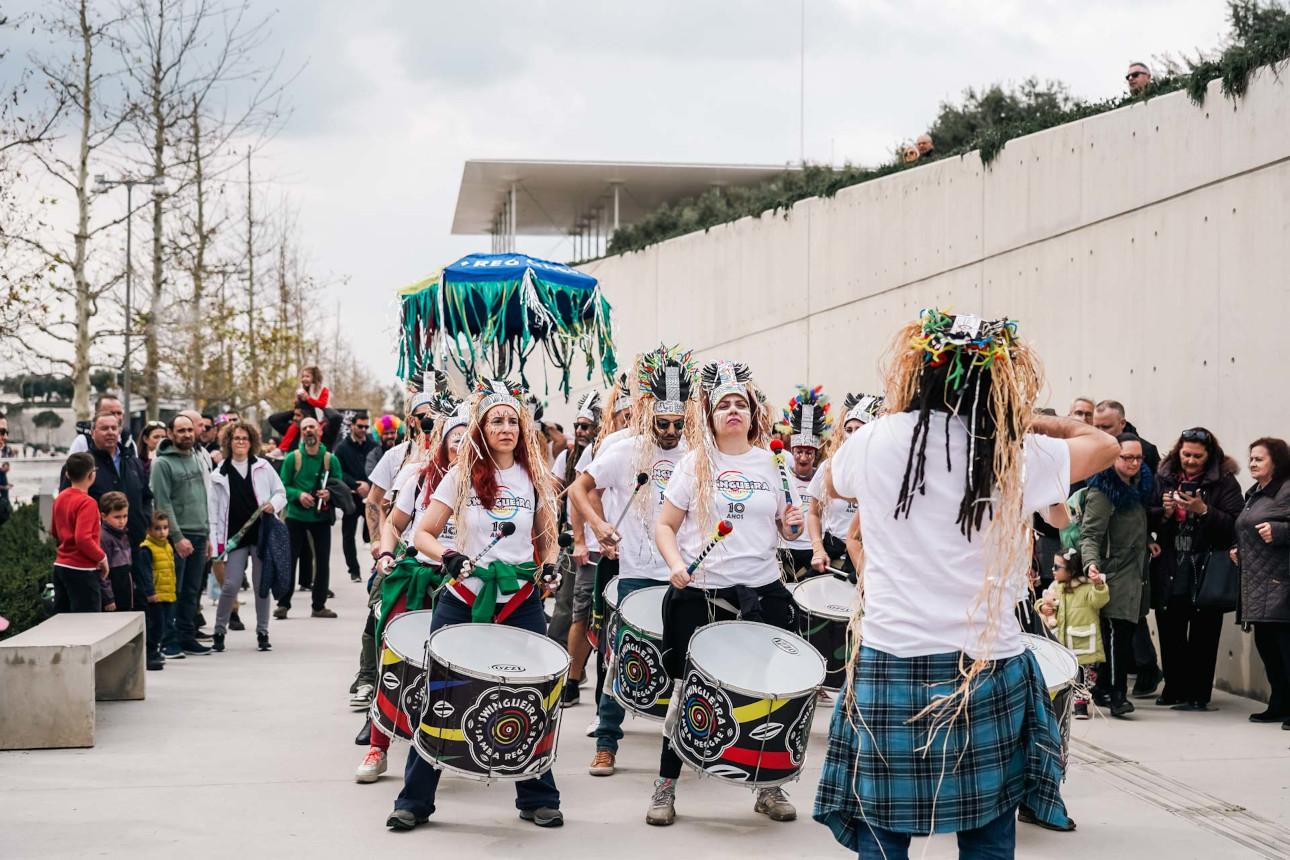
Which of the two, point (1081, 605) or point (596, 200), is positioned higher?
point (596, 200)

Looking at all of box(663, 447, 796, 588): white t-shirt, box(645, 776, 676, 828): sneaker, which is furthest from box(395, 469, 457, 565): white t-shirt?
box(645, 776, 676, 828): sneaker

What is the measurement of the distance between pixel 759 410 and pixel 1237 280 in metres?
4.86

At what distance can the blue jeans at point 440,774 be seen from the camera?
6.11 m

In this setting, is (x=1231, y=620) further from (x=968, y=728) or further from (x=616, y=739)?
(x=968, y=728)

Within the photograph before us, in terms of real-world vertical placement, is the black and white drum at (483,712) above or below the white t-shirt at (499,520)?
below

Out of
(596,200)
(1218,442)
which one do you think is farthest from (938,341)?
(596,200)

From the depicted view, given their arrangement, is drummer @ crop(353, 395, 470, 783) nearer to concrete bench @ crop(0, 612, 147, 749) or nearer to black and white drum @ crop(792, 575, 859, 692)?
concrete bench @ crop(0, 612, 147, 749)

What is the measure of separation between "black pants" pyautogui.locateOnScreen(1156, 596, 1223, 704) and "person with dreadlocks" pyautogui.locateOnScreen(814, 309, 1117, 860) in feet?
19.2

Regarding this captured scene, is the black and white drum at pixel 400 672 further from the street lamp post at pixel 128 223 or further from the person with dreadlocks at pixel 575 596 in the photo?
the street lamp post at pixel 128 223

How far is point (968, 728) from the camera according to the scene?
12.5 feet

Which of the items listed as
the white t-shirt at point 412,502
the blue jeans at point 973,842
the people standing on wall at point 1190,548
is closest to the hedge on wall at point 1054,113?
the people standing on wall at point 1190,548

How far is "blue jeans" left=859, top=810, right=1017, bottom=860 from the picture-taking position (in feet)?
12.6

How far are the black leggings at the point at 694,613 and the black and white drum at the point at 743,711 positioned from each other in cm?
28

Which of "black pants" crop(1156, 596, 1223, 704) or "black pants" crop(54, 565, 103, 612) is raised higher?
"black pants" crop(54, 565, 103, 612)
